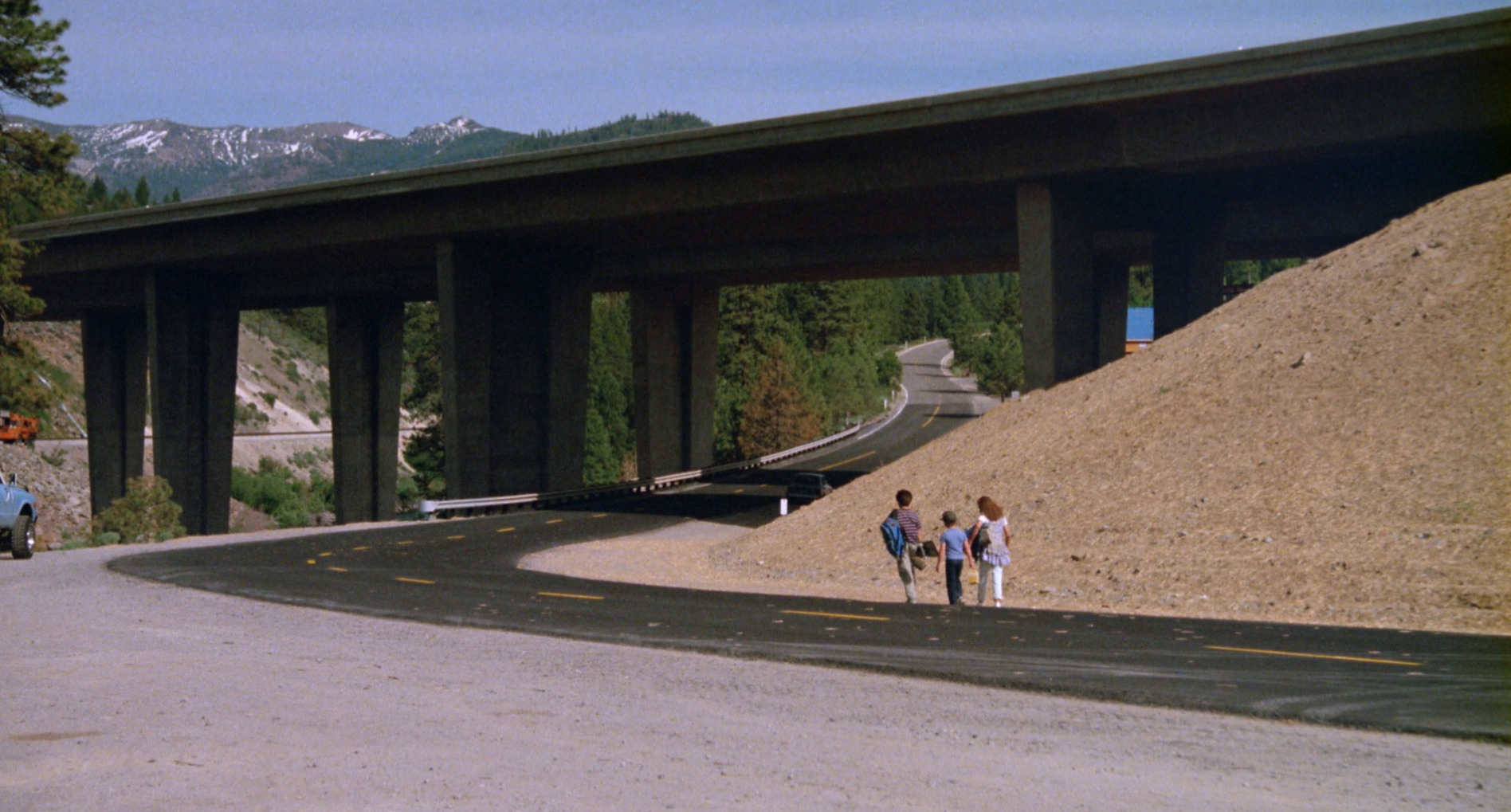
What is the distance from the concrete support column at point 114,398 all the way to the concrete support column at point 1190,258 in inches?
2354

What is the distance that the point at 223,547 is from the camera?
116ft

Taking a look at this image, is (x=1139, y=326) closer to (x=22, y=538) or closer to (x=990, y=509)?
(x=990, y=509)

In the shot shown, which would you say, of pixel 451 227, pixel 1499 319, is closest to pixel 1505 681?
pixel 1499 319

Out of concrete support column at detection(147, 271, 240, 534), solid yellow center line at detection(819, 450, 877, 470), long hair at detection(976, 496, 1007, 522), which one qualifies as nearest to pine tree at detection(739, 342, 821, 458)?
solid yellow center line at detection(819, 450, 877, 470)

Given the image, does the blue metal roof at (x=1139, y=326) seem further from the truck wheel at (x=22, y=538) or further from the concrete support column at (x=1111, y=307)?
the truck wheel at (x=22, y=538)

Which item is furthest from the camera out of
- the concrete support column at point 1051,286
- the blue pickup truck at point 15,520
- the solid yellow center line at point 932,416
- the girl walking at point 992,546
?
the solid yellow center line at point 932,416

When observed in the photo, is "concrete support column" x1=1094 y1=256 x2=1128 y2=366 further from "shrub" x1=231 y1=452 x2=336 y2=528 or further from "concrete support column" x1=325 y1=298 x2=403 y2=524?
"shrub" x1=231 y1=452 x2=336 y2=528

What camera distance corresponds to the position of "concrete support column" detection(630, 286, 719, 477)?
234ft

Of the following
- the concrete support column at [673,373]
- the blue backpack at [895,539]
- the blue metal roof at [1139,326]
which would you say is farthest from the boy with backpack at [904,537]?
the blue metal roof at [1139,326]

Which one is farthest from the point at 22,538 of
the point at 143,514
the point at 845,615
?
the point at 845,615

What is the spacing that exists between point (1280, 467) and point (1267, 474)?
0.31 m

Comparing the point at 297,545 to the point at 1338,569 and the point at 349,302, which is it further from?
the point at 349,302

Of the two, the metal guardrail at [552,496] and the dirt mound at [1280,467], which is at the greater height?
the dirt mound at [1280,467]

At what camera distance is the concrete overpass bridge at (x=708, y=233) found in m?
35.1
